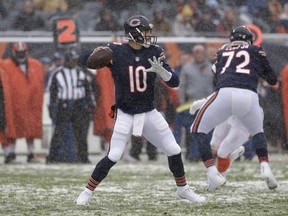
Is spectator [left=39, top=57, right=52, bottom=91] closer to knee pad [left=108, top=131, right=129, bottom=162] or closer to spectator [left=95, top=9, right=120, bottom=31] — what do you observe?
spectator [left=95, top=9, right=120, bottom=31]

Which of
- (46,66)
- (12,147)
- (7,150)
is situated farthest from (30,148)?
(46,66)

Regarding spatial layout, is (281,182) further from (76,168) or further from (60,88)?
(60,88)

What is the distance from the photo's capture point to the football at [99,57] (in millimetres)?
8234

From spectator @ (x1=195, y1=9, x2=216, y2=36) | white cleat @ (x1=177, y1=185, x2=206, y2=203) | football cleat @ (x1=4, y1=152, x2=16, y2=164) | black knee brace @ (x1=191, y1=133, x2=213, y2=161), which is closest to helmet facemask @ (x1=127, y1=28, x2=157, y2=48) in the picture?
white cleat @ (x1=177, y1=185, x2=206, y2=203)

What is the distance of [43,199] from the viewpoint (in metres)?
8.94

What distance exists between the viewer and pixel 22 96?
15.3 meters

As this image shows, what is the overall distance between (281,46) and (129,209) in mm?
8823

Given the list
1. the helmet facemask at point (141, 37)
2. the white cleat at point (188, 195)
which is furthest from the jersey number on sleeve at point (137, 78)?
the white cleat at point (188, 195)

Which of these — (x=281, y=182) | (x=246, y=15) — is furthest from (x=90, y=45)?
(x=281, y=182)

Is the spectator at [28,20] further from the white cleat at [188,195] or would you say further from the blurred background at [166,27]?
the white cleat at [188,195]

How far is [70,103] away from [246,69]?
17.7ft

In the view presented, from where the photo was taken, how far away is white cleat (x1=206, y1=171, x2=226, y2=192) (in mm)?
9656

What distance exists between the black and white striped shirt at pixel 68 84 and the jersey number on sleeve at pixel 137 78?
20.9 feet

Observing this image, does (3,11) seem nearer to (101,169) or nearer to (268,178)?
(268,178)
